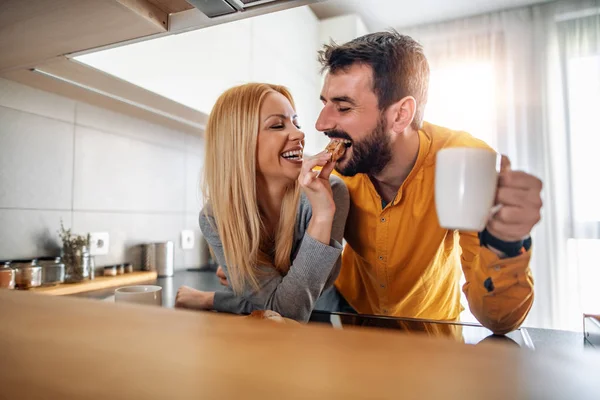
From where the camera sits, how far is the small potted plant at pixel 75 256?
764 mm

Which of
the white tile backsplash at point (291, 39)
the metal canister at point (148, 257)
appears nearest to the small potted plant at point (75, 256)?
the metal canister at point (148, 257)

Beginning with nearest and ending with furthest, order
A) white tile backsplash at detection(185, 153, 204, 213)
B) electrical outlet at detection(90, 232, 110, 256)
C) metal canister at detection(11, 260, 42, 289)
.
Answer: metal canister at detection(11, 260, 42, 289) < electrical outlet at detection(90, 232, 110, 256) < white tile backsplash at detection(185, 153, 204, 213)

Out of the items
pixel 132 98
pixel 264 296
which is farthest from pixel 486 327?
pixel 132 98

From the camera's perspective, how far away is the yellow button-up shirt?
0.34 m

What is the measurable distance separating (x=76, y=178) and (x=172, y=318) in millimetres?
781

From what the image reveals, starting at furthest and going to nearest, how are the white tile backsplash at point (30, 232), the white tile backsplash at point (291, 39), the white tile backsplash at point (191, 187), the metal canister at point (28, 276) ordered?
1. the white tile backsplash at point (191, 187)
2. the white tile backsplash at point (30, 232)
3. the metal canister at point (28, 276)
4. the white tile backsplash at point (291, 39)

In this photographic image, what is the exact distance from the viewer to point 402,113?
1.49 feet

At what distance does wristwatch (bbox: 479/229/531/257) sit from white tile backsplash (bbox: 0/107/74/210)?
2.68 ft

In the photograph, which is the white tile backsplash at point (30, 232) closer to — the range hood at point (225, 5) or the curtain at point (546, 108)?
the range hood at point (225, 5)

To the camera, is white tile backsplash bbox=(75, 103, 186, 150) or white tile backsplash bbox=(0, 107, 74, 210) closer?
white tile backsplash bbox=(0, 107, 74, 210)

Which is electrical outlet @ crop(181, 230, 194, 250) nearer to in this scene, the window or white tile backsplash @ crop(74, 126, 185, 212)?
white tile backsplash @ crop(74, 126, 185, 212)

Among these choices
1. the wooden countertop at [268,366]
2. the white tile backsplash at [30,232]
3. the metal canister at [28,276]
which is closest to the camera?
the wooden countertop at [268,366]

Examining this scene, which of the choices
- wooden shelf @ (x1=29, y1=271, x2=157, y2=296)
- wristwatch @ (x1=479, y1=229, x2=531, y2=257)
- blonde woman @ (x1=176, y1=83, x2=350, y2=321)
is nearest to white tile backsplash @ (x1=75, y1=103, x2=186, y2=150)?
wooden shelf @ (x1=29, y1=271, x2=157, y2=296)

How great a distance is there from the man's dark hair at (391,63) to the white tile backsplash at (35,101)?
64 cm
